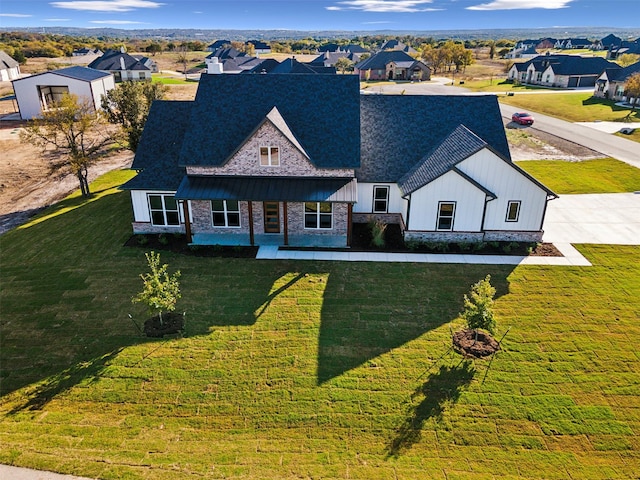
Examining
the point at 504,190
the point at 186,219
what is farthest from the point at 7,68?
the point at 504,190

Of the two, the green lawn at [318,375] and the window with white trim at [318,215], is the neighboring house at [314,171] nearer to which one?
the window with white trim at [318,215]

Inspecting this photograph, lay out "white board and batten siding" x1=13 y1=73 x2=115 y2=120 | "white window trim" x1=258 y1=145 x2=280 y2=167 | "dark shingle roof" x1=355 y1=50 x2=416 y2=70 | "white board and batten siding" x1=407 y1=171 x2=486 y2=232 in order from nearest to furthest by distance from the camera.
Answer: "white board and batten siding" x1=407 y1=171 x2=486 y2=232 → "white window trim" x1=258 y1=145 x2=280 y2=167 → "white board and batten siding" x1=13 y1=73 x2=115 y2=120 → "dark shingle roof" x1=355 y1=50 x2=416 y2=70

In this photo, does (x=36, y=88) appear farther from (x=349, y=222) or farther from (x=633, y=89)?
(x=633, y=89)

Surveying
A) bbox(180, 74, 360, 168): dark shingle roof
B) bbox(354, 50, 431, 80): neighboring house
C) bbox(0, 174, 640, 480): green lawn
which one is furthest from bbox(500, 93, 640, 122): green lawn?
bbox(180, 74, 360, 168): dark shingle roof

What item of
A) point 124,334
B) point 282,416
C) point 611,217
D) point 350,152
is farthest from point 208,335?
point 611,217

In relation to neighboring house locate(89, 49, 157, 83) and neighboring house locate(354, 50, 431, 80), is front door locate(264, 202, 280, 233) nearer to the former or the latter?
neighboring house locate(89, 49, 157, 83)

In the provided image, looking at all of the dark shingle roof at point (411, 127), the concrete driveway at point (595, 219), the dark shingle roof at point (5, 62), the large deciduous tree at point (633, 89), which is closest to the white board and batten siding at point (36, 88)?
the dark shingle roof at point (5, 62)
